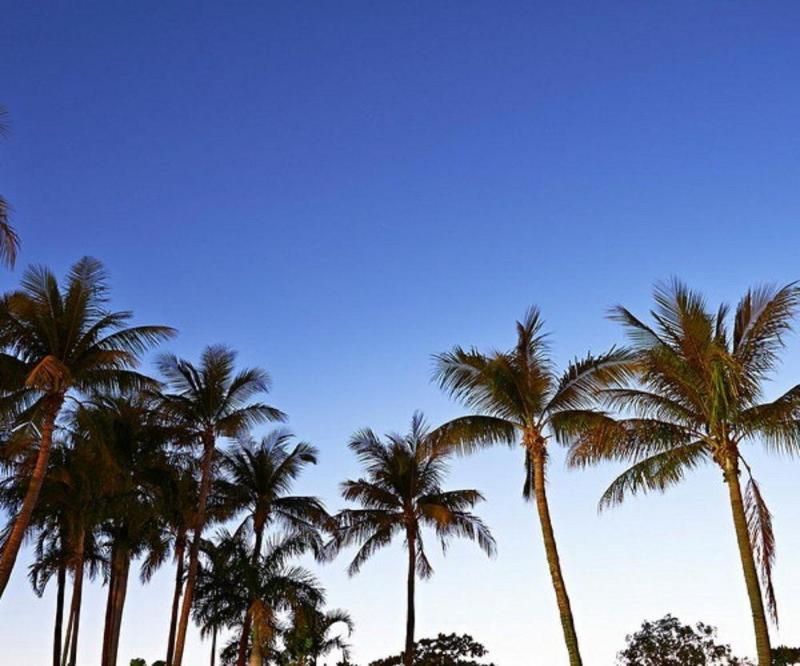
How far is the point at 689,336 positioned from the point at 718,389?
2.02 metres

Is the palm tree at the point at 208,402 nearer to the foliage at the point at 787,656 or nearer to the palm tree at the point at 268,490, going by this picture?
Result: the palm tree at the point at 268,490

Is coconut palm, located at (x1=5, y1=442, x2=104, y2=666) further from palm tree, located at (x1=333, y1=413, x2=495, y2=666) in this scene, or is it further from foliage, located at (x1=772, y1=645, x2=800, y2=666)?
foliage, located at (x1=772, y1=645, x2=800, y2=666)

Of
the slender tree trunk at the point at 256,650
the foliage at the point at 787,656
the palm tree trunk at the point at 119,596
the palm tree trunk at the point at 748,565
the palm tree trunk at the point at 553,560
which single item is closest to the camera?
the palm tree trunk at the point at 748,565

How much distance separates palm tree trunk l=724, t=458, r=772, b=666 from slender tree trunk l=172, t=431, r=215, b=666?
17.7 meters

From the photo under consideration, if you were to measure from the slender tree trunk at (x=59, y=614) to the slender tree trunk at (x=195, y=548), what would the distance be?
15.5 ft

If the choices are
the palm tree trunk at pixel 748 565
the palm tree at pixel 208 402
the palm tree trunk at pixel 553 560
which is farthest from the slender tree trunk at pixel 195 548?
the palm tree trunk at pixel 748 565

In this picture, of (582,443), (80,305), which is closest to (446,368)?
Result: (582,443)

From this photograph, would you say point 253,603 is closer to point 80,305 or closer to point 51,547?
point 51,547

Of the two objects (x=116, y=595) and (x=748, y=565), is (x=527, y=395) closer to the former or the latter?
(x=748, y=565)

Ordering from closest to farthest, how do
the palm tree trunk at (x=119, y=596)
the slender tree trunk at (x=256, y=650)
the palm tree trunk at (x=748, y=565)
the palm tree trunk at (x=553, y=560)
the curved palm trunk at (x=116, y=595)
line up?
the palm tree trunk at (x=748, y=565) → the palm tree trunk at (x=553, y=560) → the slender tree trunk at (x=256, y=650) → the curved palm trunk at (x=116, y=595) → the palm tree trunk at (x=119, y=596)

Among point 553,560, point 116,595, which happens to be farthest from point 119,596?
point 553,560

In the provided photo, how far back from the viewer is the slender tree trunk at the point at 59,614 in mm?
31533

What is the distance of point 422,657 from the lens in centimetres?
4225

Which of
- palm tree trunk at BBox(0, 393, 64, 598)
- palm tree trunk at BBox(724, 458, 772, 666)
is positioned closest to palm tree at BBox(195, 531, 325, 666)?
palm tree trunk at BBox(0, 393, 64, 598)
